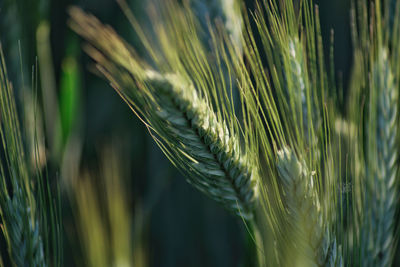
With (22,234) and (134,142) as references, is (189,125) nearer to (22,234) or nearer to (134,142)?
(22,234)

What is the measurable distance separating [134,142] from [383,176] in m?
0.50

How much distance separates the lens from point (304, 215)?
0.38m

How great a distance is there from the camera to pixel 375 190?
46 centimetres

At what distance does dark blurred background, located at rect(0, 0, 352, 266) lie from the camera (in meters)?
0.69

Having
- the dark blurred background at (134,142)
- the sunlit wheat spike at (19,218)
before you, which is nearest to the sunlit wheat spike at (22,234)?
the sunlit wheat spike at (19,218)

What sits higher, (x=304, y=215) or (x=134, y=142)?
(x=134, y=142)

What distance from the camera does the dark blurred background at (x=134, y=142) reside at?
2.26 ft

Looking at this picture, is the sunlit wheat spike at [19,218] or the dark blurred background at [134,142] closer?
the sunlit wheat spike at [19,218]

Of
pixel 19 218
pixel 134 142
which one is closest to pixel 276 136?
pixel 19 218

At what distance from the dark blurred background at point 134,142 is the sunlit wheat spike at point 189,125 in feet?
1.01

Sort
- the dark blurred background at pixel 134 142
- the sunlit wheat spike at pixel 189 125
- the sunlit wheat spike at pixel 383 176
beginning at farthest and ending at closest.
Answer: the dark blurred background at pixel 134 142
the sunlit wheat spike at pixel 383 176
the sunlit wheat spike at pixel 189 125

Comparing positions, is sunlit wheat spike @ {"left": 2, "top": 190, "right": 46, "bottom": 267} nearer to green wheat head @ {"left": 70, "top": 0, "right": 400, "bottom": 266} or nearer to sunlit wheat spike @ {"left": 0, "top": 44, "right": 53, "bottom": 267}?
sunlit wheat spike @ {"left": 0, "top": 44, "right": 53, "bottom": 267}

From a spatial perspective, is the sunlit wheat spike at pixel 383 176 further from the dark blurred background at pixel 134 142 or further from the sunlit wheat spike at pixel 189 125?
the dark blurred background at pixel 134 142

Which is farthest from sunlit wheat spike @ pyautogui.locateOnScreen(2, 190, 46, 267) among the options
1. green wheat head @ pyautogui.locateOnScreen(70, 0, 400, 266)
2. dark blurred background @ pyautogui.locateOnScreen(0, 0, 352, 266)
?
dark blurred background @ pyautogui.locateOnScreen(0, 0, 352, 266)
